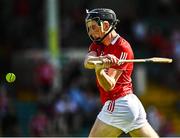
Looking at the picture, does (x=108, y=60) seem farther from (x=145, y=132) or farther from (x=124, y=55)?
(x=145, y=132)

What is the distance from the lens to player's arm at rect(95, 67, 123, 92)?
29.5 ft

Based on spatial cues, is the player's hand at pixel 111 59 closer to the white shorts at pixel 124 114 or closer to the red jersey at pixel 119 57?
the red jersey at pixel 119 57

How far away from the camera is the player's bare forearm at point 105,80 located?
→ 8.99 m

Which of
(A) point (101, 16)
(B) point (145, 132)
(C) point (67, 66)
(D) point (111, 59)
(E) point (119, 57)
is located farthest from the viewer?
(C) point (67, 66)

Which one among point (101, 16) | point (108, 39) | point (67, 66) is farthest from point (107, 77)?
point (67, 66)

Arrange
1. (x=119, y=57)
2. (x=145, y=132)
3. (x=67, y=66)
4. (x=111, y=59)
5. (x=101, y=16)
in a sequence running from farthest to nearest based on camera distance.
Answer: (x=67, y=66) < (x=145, y=132) < (x=101, y=16) < (x=119, y=57) < (x=111, y=59)

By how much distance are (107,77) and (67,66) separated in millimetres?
10300

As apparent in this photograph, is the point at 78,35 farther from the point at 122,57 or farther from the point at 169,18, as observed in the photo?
the point at 122,57

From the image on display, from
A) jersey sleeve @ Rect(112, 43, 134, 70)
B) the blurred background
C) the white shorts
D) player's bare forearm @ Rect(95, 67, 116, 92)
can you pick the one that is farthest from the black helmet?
the blurred background

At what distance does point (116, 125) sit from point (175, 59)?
10417 mm

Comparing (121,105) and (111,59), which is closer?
(111,59)

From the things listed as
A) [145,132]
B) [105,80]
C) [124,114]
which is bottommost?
[145,132]

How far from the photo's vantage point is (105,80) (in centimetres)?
908

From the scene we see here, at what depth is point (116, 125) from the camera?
9.63 m
